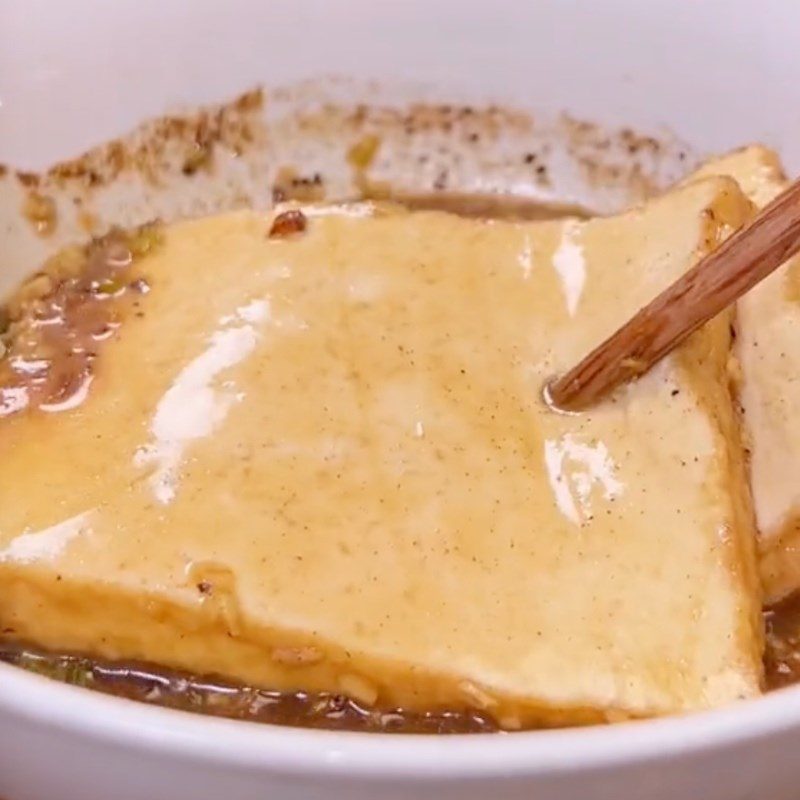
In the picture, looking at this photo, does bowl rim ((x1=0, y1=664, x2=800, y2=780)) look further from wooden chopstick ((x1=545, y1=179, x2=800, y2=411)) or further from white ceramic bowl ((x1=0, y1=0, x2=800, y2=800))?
white ceramic bowl ((x1=0, y1=0, x2=800, y2=800))

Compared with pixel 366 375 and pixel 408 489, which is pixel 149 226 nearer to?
pixel 366 375

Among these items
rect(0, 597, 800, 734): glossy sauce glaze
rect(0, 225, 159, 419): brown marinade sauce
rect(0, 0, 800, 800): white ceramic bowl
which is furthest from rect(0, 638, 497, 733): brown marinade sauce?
rect(0, 0, 800, 800): white ceramic bowl

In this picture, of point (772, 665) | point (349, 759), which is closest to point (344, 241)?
point (772, 665)

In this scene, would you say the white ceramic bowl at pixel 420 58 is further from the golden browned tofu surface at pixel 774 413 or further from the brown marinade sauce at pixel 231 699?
the brown marinade sauce at pixel 231 699

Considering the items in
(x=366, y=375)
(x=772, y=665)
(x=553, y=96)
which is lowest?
(x=772, y=665)

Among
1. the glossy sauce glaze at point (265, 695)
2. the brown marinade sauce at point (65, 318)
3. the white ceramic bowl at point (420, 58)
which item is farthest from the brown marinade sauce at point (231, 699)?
the white ceramic bowl at point (420, 58)

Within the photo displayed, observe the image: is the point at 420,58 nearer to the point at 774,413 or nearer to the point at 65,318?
the point at 65,318
